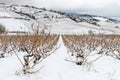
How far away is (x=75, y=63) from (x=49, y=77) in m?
4.41

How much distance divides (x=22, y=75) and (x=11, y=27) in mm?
127094

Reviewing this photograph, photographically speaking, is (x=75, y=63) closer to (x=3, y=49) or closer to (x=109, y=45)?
(x=3, y=49)

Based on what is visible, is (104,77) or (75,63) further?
(75,63)

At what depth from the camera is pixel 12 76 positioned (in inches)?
398

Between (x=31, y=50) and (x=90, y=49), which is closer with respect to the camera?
(x=31, y=50)

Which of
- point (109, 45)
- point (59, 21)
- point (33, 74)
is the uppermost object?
point (33, 74)

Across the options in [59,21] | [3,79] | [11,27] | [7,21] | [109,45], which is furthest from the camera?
[59,21]

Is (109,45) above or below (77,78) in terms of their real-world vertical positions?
below

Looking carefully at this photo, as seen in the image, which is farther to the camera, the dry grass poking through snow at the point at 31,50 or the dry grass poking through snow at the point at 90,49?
the dry grass poking through snow at the point at 90,49

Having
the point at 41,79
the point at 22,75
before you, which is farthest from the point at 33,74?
the point at 41,79

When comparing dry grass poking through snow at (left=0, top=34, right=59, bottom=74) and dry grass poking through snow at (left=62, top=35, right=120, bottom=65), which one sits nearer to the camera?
dry grass poking through snow at (left=0, top=34, right=59, bottom=74)

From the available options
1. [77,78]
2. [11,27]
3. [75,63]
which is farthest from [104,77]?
[11,27]

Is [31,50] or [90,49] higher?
[31,50]

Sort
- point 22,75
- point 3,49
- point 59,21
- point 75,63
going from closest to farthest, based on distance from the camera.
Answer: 1. point 22,75
2. point 75,63
3. point 3,49
4. point 59,21
